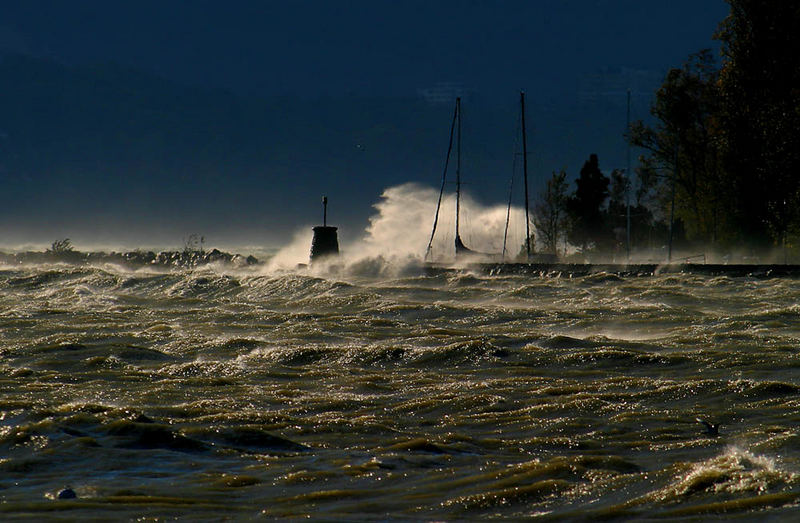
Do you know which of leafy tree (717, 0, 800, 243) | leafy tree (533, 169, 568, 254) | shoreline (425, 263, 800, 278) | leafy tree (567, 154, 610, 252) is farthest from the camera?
leafy tree (533, 169, 568, 254)

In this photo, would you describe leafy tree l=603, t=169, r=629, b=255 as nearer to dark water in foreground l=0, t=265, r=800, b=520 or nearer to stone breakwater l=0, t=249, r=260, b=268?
stone breakwater l=0, t=249, r=260, b=268

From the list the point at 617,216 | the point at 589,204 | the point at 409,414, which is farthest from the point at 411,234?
the point at 409,414

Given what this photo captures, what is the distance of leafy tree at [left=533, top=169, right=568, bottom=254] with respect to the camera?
76.4 m

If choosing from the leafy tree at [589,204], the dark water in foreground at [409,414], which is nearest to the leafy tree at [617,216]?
the leafy tree at [589,204]

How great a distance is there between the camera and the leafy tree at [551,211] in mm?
76375

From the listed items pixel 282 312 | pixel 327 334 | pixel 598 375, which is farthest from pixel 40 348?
pixel 598 375

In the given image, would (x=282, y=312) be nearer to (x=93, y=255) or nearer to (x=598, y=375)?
→ (x=598, y=375)

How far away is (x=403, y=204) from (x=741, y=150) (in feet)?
103

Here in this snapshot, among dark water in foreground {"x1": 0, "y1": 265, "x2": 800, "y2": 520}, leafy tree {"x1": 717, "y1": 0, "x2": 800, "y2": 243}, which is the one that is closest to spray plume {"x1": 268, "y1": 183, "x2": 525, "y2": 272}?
leafy tree {"x1": 717, "y1": 0, "x2": 800, "y2": 243}

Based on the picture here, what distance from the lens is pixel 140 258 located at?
189ft

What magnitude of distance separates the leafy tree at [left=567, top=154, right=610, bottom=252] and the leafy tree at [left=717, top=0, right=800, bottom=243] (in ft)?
70.7

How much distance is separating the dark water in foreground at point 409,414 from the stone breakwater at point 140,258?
105 feet

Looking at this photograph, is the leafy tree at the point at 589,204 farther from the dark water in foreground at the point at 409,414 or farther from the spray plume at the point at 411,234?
the dark water in foreground at the point at 409,414

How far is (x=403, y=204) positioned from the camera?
233 ft
